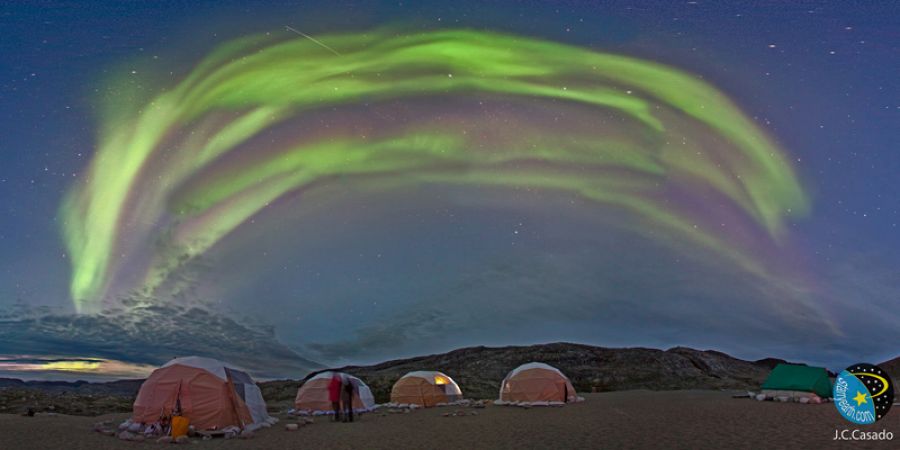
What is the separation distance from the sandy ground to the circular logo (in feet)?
9.97

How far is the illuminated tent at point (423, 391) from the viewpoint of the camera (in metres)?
45.3

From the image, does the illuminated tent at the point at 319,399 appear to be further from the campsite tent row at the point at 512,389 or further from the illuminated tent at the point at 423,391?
the illuminated tent at the point at 423,391

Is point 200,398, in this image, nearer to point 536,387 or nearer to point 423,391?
point 423,391

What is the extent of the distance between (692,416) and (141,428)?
27.2 meters

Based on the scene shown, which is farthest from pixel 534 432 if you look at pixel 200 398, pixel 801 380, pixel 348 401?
pixel 801 380

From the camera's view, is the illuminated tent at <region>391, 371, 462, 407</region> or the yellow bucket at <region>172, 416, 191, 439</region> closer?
the yellow bucket at <region>172, 416, 191, 439</region>

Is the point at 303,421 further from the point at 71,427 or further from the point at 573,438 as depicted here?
the point at 573,438

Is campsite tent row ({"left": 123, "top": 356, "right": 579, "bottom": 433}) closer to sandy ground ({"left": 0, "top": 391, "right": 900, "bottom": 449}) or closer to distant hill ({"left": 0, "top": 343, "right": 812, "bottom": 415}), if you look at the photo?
sandy ground ({"left": 0, "top": 391, "right": 900, "bottom": 449})

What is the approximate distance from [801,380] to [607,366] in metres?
71.2

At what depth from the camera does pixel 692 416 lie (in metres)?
33.2

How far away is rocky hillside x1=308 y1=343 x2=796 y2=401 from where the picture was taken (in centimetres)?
9606

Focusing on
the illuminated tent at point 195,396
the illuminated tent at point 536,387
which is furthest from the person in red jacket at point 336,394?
the illuminated tent at point 536,387

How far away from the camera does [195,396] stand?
86.1ft

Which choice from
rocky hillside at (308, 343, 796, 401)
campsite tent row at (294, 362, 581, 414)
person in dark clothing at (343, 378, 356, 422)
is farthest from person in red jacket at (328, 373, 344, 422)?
rocky hillside at (308, 343, 796, 401)
